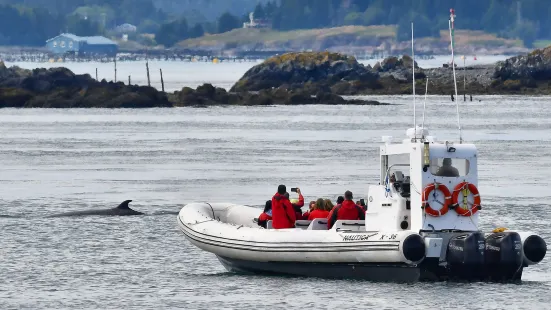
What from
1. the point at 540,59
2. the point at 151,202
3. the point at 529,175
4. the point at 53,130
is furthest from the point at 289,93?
the point at 151,202

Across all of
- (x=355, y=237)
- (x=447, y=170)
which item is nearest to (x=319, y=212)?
(x=355, y=237)

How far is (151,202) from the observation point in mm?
34469

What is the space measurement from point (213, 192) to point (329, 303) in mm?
17260

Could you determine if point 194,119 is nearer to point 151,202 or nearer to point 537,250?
point 151,202

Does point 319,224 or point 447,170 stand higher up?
point 447,170

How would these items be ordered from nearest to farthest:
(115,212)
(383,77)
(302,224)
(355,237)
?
(355,237), (302,224), (115,212), (383,77)

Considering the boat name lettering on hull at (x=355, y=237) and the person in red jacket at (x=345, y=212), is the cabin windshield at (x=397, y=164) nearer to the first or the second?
the person in red jacket at (x=345, y=212)

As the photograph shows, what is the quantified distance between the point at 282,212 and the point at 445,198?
2877 millimetres

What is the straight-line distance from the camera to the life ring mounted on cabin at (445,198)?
20.8 meters

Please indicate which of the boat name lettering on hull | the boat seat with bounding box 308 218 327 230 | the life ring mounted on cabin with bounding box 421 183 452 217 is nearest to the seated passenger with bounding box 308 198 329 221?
the boat seat with bounding box 308 218 327 230

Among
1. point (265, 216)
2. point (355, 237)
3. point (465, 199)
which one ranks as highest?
point (465, 199)

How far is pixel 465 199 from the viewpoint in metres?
21.1

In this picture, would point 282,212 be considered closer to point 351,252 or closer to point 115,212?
point 351,252

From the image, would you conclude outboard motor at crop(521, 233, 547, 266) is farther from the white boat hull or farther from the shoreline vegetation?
the shoreline vegetation
